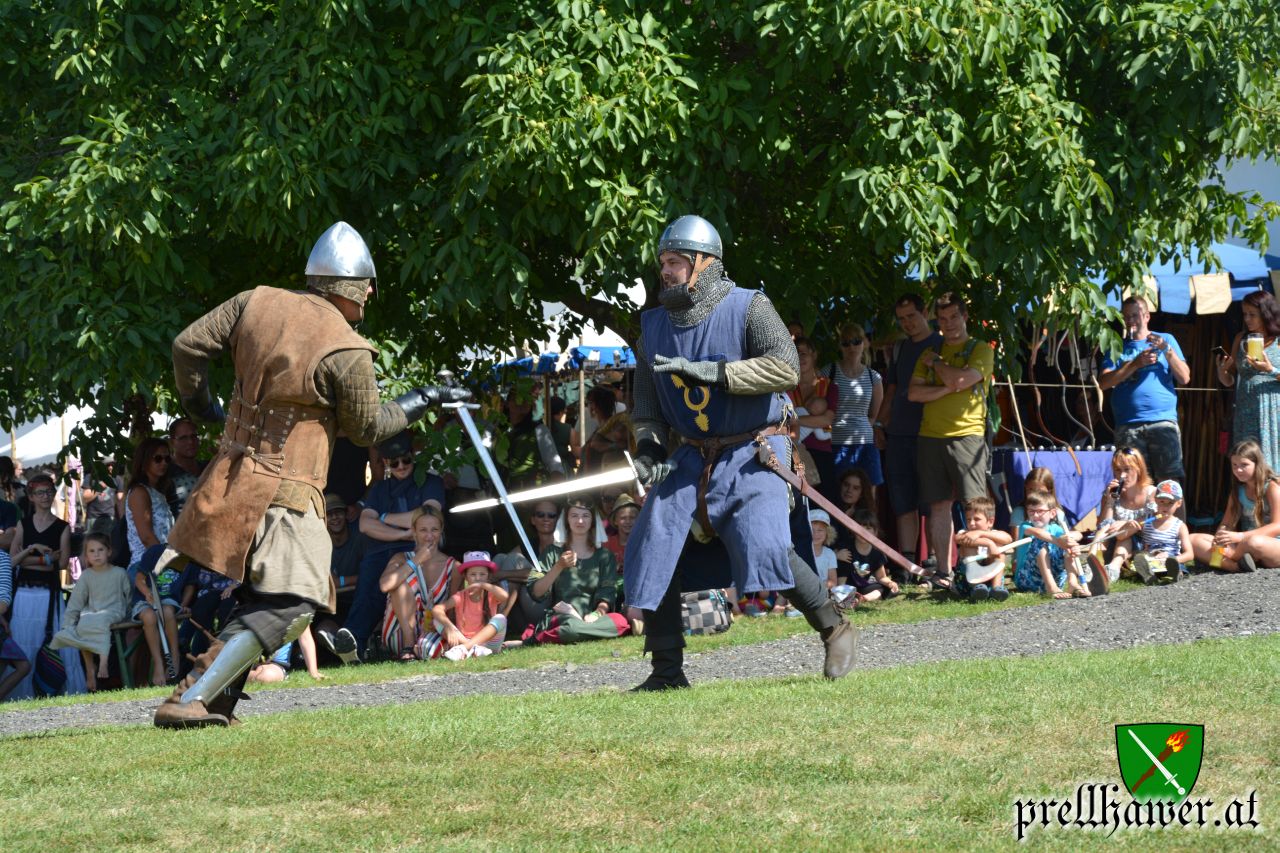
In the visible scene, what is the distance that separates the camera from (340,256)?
6434mm

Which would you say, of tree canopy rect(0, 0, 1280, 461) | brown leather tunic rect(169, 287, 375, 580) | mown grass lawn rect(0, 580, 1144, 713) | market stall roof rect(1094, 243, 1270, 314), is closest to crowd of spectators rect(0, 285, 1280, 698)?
mown grass lawn rect(0, 580, 1144, 713)

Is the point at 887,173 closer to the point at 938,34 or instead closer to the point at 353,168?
the point at 938,34

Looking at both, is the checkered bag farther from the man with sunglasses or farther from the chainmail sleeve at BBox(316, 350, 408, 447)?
the chainmail sleeve at BBox(316, 350, 408, 447)

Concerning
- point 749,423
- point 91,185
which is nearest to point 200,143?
point 91,185

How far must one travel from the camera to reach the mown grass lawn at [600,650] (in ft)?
31.0

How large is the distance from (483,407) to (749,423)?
17.5ft

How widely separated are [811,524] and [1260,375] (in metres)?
3.52

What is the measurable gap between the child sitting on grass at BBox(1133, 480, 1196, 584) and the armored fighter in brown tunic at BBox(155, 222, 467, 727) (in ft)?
19.4

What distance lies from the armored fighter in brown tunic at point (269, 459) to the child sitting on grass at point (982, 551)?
16.8ft

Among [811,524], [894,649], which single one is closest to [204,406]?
[894,649]

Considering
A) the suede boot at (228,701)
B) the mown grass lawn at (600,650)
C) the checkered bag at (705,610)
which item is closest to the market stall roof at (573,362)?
the mown grass lawn at (600,650)

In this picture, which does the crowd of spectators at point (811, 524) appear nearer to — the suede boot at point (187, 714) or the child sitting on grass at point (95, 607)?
the child sitting on grass at point (95, 607)

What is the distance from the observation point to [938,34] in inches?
366

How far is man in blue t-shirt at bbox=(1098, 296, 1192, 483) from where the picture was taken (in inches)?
448
